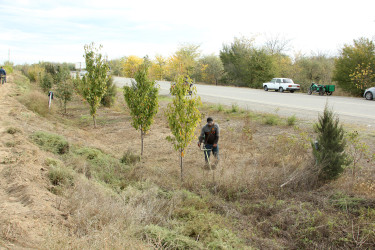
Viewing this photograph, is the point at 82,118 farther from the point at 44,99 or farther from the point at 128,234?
the point at 128,234

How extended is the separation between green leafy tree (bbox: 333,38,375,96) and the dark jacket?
20252mm

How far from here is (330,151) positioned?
6414 mm

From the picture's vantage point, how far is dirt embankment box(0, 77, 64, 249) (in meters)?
3.57

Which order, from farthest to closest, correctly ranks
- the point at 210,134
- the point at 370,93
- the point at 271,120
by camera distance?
1. the point at 370,93
2. the point at 271,120
3. the point at 210,134

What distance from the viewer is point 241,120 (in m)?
14.5

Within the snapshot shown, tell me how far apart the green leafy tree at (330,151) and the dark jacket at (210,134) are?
260cm

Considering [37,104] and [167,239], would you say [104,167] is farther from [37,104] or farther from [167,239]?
[37,104]

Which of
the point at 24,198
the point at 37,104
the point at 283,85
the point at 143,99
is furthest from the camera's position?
the point at 283,85

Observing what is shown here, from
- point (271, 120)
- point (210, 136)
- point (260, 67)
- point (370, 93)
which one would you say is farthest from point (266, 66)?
point (210, 136)

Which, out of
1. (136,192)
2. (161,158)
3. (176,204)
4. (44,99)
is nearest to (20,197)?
(136,192)

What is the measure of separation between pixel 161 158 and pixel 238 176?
12.3 feet

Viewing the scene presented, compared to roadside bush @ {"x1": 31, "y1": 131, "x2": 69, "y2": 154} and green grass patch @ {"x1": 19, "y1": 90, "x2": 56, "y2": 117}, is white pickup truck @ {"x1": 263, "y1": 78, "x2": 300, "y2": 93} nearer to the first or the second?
green grass patch @ {"x1": 19, "y1": 90, "x2": 56, "y2": 117}

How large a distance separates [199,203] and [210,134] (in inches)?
115

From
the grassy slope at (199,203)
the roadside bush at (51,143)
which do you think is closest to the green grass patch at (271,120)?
the grassy slope at (199,203)
